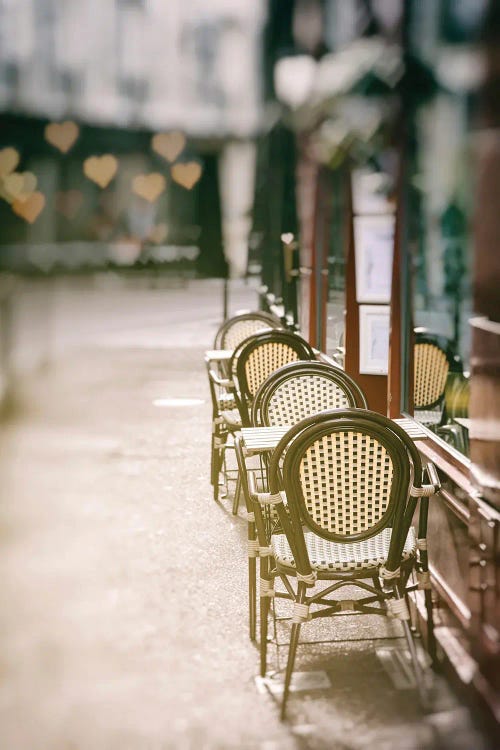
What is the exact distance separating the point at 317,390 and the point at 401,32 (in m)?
2.42

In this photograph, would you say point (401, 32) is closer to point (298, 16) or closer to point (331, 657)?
point (331, 657)

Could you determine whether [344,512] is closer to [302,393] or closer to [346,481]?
[346,481]

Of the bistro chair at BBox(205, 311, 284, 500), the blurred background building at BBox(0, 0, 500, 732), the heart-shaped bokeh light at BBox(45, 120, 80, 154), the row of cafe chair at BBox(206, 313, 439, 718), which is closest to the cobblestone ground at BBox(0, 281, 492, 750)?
the row of cafe chair at BBox(206, 313, 439, 718)

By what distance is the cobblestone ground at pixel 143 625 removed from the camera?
3146 mm

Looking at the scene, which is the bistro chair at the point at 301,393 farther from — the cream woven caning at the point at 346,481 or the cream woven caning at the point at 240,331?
the cream woven caning at the point at 240,331

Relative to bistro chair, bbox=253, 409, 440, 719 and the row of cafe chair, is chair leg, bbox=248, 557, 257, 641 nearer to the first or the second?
the row of cafe chair

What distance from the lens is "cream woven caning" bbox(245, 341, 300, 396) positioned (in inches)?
225

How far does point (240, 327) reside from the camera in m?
7.56

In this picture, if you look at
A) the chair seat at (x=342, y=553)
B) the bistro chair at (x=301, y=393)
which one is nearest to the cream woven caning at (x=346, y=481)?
the chair seat at (x=342, y=553)

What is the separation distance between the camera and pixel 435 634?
3859 millimetres

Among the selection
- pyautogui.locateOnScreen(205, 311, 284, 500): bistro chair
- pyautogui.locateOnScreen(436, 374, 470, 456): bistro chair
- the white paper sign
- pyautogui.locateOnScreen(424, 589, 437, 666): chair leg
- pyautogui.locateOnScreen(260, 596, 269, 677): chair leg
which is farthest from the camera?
the white paper sign

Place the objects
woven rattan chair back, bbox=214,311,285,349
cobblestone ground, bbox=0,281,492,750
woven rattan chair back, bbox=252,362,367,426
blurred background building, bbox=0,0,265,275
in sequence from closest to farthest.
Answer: cobblestone ground, bbox=0,281,492,750
woven rattan chair back, bbox=252,362,367,426
woven rattan chair back, bbox=214,311,285,349
blurred background building, bbox=0,0,265,275

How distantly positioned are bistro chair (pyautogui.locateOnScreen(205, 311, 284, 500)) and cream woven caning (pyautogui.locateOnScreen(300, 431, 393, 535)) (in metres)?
2.92

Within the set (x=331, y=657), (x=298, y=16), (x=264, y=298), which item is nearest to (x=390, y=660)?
(x=331, y=657)
